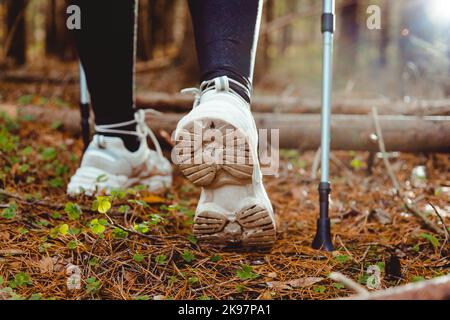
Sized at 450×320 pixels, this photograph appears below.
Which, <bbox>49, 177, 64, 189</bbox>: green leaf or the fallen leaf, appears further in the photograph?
<bbox>49, 177, 64, 189</bbox>: green leaf

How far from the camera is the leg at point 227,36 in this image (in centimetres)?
135

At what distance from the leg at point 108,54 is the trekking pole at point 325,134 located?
2.25 ft

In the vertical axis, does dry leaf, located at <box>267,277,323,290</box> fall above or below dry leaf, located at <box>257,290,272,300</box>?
above

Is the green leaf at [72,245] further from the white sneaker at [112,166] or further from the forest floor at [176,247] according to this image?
the white sneaker at [112,166]

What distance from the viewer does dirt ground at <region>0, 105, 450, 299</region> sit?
1.21 meters

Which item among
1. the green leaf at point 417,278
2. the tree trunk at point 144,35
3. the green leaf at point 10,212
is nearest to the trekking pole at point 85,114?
the green leaf at point 10,212

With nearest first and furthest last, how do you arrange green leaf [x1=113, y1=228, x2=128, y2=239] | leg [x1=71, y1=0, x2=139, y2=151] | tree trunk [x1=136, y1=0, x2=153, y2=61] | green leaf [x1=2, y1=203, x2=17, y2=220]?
green leaf [x1=113, y1=228, x2=128, y2=239] < green leaf [x1=2, y1=203, x2=17, y2=220] < leg [x1=71, y1=0, x2=139, y2=151] < tree trunk [x1=136, y1=0, x2=153, y2=61]

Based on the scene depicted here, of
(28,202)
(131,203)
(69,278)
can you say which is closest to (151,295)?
(69,278)

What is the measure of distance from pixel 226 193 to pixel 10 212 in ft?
2.34

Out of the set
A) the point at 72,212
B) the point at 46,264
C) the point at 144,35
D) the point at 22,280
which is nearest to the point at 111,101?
the point at 72,212

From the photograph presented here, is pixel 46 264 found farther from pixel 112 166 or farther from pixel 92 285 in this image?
pixel 112 166

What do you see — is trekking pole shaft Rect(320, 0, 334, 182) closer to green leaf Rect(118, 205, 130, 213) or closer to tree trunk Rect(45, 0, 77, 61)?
green leaf Rect(118, 205, 130, 213)

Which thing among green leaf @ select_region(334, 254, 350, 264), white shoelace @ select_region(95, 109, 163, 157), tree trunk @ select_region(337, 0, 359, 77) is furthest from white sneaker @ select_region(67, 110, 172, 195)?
tree trunk @ select_region(337, 0, 359, 77)

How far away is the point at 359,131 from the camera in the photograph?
2.44m
